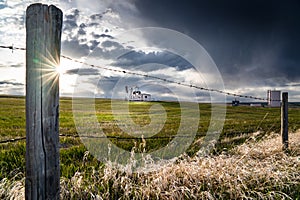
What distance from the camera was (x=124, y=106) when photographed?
35.2 meters

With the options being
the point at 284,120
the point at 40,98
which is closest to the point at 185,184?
the point at 40,98

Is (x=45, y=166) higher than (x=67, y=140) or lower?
higher

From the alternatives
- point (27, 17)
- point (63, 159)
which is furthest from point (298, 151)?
point (27, 17)

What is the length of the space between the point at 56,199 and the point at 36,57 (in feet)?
5.17

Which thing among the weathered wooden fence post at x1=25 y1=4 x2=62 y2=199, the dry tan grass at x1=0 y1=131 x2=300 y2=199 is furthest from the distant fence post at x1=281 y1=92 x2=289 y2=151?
the weathered wooden fence post at x1=25 y1=4 x2=62 y2=199

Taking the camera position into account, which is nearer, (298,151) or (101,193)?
(101,193)

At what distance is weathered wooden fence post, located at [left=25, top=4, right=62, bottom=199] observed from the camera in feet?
10.2

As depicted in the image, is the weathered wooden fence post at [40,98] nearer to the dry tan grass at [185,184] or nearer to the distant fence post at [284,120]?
the dry tan grass at [185,184]

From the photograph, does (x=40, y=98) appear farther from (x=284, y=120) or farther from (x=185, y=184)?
(x=284, y=120)

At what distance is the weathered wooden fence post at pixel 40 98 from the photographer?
3.10 m

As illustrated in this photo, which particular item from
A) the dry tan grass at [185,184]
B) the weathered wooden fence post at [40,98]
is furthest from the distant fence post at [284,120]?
the weathered wooden fence post at [40,98]

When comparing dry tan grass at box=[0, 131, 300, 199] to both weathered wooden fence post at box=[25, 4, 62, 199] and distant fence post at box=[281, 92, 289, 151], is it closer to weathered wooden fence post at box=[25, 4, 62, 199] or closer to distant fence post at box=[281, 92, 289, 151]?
weathered wooden fence post at box=[25, 4, 62, 199]

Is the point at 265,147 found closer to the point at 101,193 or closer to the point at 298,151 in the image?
the point at 298,151

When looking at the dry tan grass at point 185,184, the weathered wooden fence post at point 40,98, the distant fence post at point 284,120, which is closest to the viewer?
the weathered wooden fence post at point 40,98
